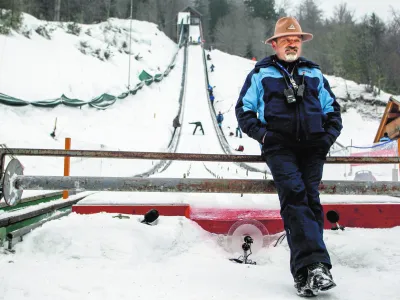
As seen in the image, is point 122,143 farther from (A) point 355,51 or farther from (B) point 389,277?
(A) point 355,51

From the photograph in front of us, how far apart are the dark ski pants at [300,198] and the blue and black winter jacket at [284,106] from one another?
5.1 inches

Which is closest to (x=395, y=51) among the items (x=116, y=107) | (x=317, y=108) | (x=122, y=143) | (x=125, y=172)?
(x=116, y=107)

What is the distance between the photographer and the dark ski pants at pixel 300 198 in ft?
6.59

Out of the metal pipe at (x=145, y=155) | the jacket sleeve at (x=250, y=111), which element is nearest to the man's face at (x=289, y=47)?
the jacket sleeve at (x=250, y=111)

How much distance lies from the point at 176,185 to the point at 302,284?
3.77 feet

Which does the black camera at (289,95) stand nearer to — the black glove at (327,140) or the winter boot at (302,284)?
the black glove at (327,140)

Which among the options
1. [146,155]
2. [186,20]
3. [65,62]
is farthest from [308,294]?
[186,20]

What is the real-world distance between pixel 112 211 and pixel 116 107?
71.4 ft

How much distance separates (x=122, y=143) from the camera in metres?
17.5

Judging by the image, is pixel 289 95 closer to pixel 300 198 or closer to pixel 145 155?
pixel 300 198

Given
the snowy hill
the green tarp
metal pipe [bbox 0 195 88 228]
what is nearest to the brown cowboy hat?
metal pipe [bbox 0 195 88 228]

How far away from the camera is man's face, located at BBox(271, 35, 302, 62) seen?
8.41ft

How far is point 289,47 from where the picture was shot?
2.57 metres

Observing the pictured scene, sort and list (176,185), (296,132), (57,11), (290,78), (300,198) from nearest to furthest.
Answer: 1. (300,198)
2. (296,132)
3. (290,78)
4. (176,185)
5. (57,11)
